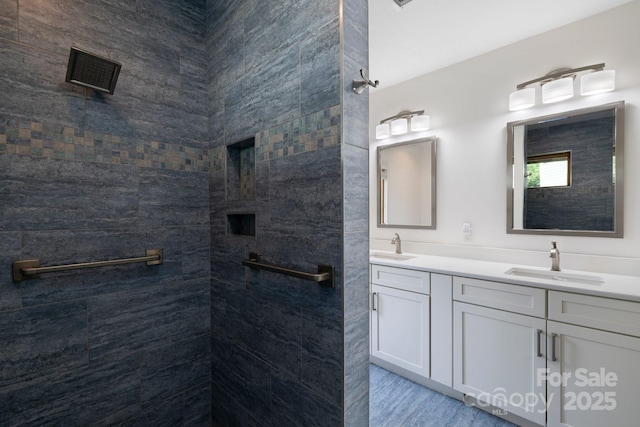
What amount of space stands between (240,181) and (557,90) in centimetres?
221

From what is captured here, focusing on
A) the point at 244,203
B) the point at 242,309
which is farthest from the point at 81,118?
the point at 242,309

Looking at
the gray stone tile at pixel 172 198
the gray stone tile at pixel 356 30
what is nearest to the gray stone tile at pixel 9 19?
the gray stone tile at pixel 172 198

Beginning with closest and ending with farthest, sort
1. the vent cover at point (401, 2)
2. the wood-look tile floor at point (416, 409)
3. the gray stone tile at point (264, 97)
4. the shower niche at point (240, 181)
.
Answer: the gray stone tile at point (264, 97) < the shower niche at point (240, 181) < the vent cover at point (401, 2) < the wood-look tile floor at point (416, 409)

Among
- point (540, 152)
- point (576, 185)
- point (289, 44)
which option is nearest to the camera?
point (289, 44)

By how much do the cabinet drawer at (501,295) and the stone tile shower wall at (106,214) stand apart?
163cm

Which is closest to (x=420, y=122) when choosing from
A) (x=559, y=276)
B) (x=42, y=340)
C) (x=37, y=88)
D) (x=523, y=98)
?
(x=523, y=98)

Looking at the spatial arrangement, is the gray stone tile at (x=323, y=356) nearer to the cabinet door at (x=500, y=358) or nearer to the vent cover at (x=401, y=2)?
the cabinet door at (x=500, y=358)

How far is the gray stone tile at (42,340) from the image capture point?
41.3 inches

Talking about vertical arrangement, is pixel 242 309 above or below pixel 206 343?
above

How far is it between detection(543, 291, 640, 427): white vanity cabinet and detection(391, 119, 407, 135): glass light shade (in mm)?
1806

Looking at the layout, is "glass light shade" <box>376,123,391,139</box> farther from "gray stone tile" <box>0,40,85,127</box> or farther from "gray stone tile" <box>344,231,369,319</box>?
"gray stone tile" <box>0,40,85,127</box>

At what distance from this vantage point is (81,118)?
3.95 feet

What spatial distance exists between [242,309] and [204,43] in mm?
1538

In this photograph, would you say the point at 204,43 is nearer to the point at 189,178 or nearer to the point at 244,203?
the point at 189,178
